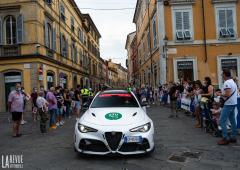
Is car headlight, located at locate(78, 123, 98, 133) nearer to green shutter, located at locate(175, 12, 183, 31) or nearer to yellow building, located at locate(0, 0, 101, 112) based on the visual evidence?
yellow building, located at locate(0, 0, 101, 112)

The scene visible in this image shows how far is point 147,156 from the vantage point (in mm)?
6984

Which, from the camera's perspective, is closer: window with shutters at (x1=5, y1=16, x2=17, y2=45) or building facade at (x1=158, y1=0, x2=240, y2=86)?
window with shutters at (x1=5, y1=16, x2=17, y2=45)

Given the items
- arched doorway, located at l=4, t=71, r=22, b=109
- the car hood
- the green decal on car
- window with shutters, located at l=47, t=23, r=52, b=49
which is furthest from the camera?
window with shutters, located at l=47, t=23, r=52, b=49

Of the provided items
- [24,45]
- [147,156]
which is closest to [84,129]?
[147,156]

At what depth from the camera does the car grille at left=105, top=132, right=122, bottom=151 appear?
6.59 m

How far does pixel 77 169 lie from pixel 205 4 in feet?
70.6

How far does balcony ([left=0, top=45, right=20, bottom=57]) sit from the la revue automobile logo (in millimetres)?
16993

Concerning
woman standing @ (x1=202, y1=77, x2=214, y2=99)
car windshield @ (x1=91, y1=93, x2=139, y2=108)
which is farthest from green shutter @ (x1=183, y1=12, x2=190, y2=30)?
car windshield @ (x1=91, y1=93, x2=139, y2=108)

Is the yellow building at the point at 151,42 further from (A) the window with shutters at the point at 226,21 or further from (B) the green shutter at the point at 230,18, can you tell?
(B) the green shutter at the point at 230,18

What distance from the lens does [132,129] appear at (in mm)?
6711

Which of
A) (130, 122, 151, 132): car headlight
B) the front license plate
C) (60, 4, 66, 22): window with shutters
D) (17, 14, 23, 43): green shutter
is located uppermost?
(60, 4, 66, 22): window with shutters

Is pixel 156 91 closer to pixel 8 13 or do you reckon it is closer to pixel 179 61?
pixel 179 61

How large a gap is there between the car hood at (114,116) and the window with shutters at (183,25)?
57.8 feet

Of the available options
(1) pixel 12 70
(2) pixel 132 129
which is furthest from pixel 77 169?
(1) pixel 12 70
